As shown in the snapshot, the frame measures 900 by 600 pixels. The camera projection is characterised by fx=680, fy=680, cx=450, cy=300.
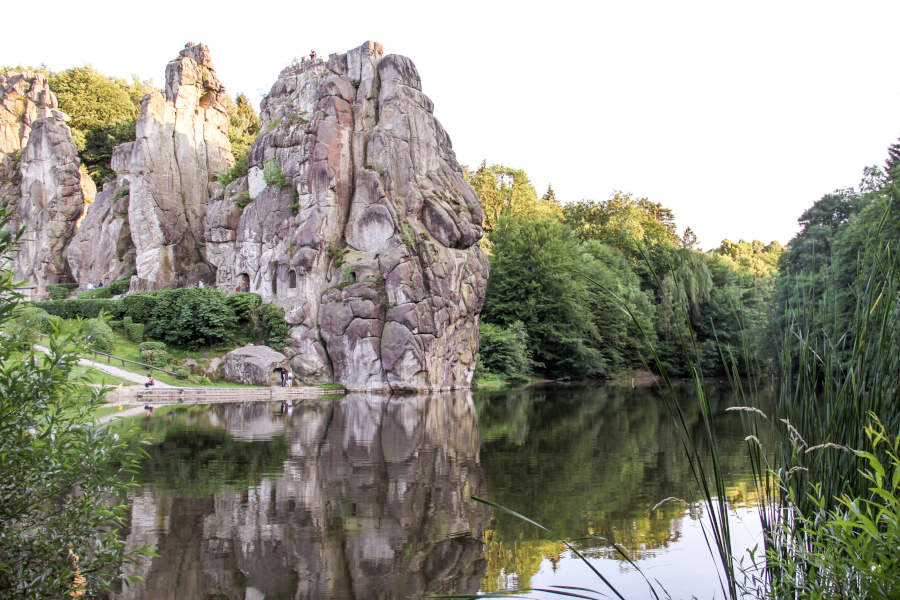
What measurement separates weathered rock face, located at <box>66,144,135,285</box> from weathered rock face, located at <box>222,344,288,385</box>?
710 inches

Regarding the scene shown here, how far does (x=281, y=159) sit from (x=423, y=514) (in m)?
35.8

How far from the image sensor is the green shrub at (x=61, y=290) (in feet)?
157

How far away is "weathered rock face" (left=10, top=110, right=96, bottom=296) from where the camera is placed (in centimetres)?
5156

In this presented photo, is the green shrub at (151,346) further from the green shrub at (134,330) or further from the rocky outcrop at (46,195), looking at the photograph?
the rocky outcrop at (46,195)

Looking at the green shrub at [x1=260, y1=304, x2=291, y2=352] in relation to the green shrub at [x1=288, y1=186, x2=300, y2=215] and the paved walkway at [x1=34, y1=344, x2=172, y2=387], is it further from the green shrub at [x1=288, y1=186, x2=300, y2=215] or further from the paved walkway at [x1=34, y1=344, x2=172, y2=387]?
the paved walkway at [x1=34, y1=344, x2=172, y2=387]

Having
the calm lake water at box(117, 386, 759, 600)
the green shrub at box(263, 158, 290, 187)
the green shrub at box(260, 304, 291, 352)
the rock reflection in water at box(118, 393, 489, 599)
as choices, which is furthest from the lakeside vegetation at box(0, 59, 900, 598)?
the green shrub at box(263, 158, 290, 187)

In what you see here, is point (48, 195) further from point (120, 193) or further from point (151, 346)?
point (151, 346)

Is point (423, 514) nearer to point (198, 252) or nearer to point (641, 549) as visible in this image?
point (641, 549)

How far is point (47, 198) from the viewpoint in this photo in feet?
172

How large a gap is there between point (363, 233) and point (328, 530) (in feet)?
101

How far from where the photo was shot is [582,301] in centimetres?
4991

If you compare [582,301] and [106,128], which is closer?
[582,301]

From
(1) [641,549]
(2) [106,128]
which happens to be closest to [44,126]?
(2) [106,128]

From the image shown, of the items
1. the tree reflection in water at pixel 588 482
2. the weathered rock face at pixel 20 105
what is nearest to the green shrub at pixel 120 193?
the weathered rock face at pixel 20 105
